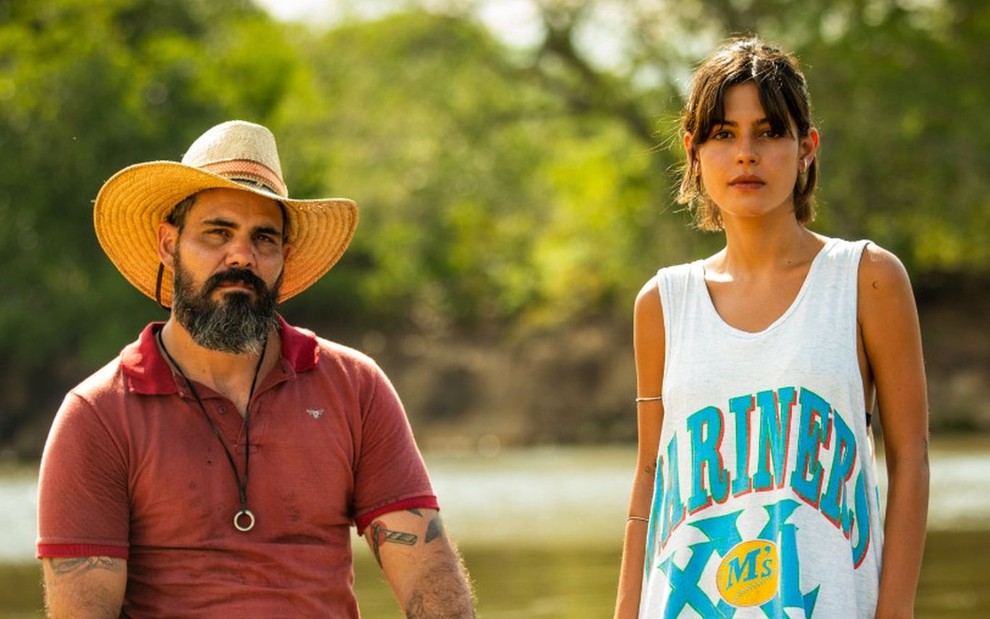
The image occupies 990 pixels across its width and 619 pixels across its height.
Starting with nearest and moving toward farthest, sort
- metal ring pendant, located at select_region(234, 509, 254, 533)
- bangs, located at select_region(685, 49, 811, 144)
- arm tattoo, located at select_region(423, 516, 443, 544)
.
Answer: bangs, located at select_region(685, 49, 811, 144) → metal ring pendant, located at select_region(234, 509, 254, 533) → arm tattoo, located at select_region(423, 516, 443, 544)

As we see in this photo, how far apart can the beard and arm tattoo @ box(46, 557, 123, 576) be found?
480mm

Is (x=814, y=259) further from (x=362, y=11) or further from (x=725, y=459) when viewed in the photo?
(x=362, y=11)

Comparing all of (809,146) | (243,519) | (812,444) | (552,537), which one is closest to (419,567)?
(243,519)

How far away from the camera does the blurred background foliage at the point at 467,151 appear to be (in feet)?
94.1

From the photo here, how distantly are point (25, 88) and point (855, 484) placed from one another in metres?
32.9

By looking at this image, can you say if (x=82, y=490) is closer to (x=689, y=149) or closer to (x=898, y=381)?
(x=689, y=149)

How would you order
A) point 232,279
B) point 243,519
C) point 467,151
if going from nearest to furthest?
point 243,519
point 232,279
point 467,151

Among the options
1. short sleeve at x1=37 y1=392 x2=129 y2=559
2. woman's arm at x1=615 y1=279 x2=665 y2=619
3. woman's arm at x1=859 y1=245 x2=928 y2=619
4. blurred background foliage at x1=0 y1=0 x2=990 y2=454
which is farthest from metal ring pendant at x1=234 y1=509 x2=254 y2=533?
blurred background foliage at x1=0 y1=0 x2=990 y2=454

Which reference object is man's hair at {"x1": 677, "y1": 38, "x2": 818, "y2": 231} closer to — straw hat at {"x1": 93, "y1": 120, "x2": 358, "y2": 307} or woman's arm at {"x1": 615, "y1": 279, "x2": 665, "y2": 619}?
woman's arm at {"x1": 615, "y1": 279, "x2": 665, "y2": 619}

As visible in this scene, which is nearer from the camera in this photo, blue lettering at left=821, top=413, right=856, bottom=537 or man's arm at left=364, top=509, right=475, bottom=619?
blue lettering at left=821, top=413, right=856, bottom=537

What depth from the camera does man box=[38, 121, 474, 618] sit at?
3.70 m

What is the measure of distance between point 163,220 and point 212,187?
0.19 metres

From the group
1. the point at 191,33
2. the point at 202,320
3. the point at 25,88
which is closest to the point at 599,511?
the point at 202,320

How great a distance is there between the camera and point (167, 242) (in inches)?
161
